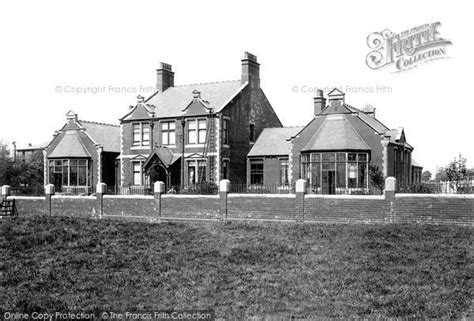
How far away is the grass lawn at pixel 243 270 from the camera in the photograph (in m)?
10.8

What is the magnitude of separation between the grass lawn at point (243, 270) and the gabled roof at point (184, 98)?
64.7ft

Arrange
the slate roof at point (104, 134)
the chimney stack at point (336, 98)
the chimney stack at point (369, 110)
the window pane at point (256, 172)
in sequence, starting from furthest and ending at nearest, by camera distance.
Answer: the chimney stack at point (369, 110), the slate roof at point (104, 134), the window pane at point (256, 172), the chimney stack at point (336, 98)

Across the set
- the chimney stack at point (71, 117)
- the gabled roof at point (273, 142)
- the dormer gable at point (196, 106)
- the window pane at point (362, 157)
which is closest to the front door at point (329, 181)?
the window pane at point (362, 157)

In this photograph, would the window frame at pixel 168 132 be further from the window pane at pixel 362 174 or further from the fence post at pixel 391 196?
the fence post at pixel 391 196

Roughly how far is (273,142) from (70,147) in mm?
16881

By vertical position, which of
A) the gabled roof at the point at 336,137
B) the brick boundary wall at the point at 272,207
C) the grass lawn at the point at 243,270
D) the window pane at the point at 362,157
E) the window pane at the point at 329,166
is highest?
the gabled roof at the point at 336,137

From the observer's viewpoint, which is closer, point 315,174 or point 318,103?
point 315,174

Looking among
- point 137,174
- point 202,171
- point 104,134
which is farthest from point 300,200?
point 104,134

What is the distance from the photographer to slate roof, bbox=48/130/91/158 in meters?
42.7

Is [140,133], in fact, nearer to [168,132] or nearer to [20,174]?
[168,132]

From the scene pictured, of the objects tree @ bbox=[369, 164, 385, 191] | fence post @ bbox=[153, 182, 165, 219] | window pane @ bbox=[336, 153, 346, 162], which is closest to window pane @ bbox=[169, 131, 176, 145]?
fence post @ bbox=[153, 182, 165, 219]

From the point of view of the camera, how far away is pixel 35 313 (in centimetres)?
999

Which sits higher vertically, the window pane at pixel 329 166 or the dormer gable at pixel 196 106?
the dormer gable at pixel 196 106

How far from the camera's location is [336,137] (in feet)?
107
